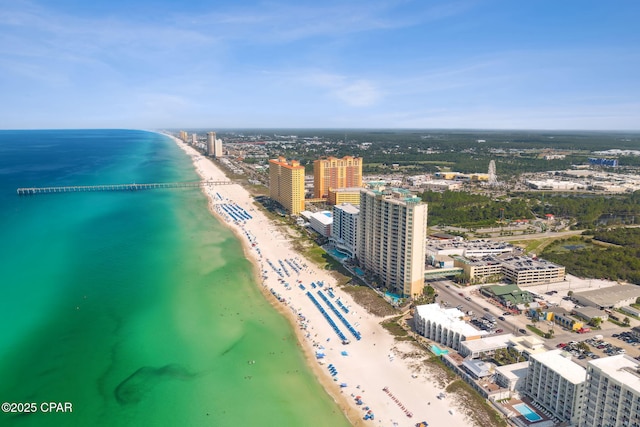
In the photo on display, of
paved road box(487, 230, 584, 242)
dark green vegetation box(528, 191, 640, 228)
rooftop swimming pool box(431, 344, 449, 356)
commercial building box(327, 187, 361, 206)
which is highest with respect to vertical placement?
commercial building box(327, 187, 361, 206)

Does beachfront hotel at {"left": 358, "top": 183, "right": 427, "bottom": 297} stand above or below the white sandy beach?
above

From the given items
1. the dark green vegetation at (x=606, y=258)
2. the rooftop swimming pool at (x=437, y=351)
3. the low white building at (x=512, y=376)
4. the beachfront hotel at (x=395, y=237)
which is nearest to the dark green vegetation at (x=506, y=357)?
the low white building at (x=512, y=376)

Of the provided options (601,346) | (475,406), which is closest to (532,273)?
(601,346)

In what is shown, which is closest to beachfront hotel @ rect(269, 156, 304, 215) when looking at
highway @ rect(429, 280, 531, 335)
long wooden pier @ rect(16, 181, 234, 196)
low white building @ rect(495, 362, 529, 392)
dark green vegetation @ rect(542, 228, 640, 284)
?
long wooden pier @ rect(16, 181, 234, 196)

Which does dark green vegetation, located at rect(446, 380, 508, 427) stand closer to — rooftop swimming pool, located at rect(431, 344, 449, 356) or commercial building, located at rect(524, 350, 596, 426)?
commercial building, located at rect(524, 350, 596, 426)

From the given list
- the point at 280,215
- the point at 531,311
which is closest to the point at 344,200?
the point at 280,215

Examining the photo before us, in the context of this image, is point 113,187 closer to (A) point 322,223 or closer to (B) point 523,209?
(A) point 322,223
